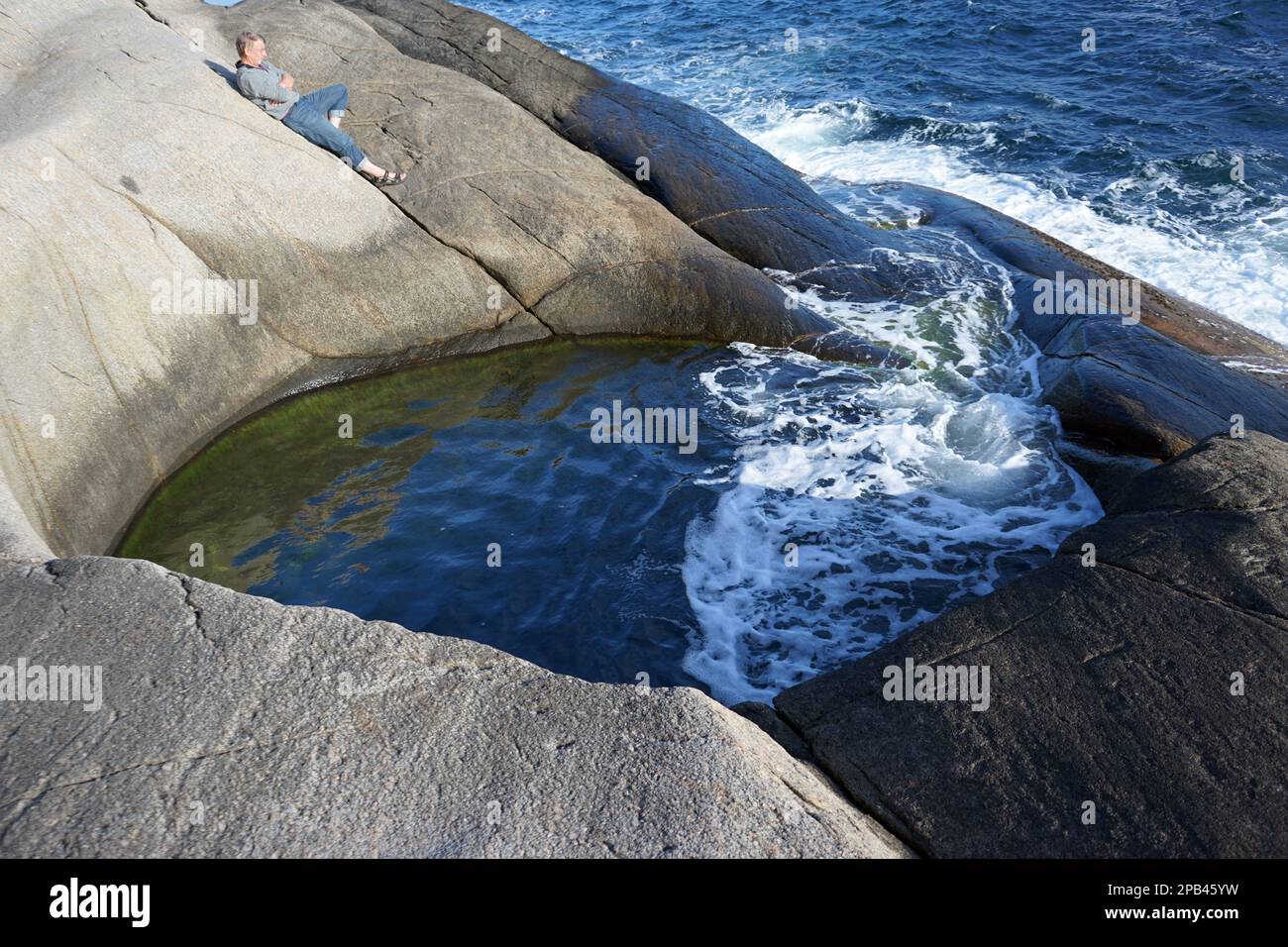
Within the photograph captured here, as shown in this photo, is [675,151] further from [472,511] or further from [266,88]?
[472,511]

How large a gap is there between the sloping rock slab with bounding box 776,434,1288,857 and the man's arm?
8.05 metres

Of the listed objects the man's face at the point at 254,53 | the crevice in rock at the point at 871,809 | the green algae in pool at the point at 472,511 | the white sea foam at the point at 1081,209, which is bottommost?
the green algae in pool at the point at 472,511

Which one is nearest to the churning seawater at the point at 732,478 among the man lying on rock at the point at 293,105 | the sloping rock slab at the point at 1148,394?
the sloping rock slab at the point at 1148,394

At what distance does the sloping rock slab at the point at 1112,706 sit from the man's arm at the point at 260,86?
26.4 feet

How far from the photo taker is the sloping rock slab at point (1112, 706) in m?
4.06

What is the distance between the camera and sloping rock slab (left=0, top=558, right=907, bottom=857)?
3625 millimetres

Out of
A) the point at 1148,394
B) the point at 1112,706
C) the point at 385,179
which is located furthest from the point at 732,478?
the point at 385,179

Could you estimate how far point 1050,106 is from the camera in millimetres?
16828

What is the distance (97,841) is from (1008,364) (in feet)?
28.3

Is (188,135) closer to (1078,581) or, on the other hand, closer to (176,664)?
(176,664)

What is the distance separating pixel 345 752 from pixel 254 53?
26.6 ft

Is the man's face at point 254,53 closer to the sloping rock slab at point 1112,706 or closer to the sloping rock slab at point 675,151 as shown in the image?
the sloping rock slab at point 675,151

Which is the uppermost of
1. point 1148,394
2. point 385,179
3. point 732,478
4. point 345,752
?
point 385,179

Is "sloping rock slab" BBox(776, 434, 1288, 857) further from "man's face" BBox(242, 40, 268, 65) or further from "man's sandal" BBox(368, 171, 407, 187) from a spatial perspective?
"man's face" BBox(242, 40, 268, 65)
